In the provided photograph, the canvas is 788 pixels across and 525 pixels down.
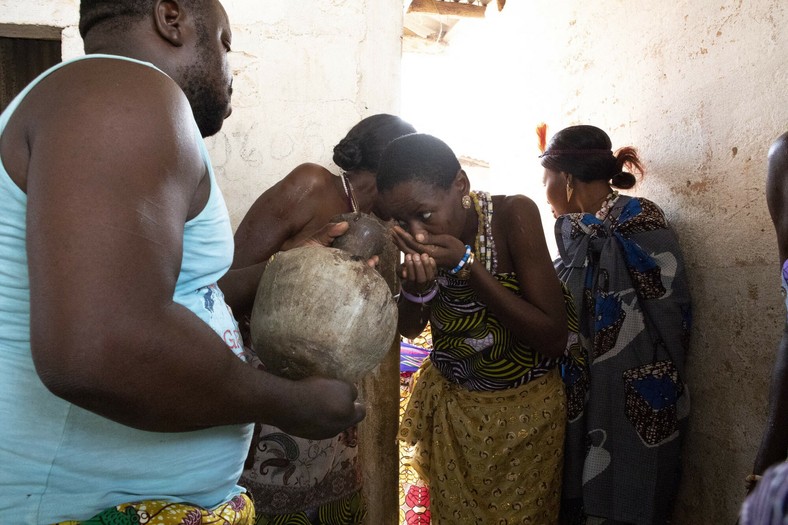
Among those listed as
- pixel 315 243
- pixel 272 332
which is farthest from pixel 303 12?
pixel 272 332

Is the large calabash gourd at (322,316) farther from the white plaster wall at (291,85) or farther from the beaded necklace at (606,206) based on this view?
the beaded necklace at (606,206)

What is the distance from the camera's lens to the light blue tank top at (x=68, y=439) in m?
1.02

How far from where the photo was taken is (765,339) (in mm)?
2729

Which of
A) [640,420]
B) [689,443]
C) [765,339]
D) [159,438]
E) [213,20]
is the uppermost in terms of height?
[213,20]

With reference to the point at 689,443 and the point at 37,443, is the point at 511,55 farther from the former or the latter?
the point at 37,443

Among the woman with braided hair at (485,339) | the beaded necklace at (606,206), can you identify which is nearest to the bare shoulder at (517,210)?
the woman with braided hair at (485,339)

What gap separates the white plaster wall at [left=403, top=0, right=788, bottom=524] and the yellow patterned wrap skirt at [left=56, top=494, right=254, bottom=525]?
7.86 feet

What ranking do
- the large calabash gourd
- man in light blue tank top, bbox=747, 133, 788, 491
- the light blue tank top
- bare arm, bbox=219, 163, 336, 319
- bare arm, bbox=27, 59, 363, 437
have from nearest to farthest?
bare arm, bbox=27, 59, 363, 437 < the light blue tank top < the large calabash gourd < man in light blue tank top, bbox=747, 133, 788, 491 < bare arm, bbox=219, 163, 336, 319

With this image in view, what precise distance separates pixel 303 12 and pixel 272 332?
1880 millimetres

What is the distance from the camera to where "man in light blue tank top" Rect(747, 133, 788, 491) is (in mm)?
2043

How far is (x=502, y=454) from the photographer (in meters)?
2.60

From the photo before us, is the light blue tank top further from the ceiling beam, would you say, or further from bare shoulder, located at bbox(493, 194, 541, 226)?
the ceiling beam

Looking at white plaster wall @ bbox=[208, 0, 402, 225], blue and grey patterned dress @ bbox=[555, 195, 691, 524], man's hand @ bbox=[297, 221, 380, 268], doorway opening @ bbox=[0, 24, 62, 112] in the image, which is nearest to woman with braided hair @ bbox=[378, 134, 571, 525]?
blue and grey patterned dress @ bbox=[555, 195, 691, 524]

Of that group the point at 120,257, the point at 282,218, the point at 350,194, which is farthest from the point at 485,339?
the point at 120,257
